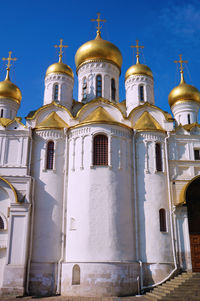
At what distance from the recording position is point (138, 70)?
1914 centimetres

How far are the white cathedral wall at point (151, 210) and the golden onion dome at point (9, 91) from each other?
7.85 metres

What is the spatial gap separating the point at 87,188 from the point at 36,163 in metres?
2.96

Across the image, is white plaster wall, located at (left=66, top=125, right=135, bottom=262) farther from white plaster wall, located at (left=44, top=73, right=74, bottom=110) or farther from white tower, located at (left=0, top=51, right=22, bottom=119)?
white tower, located at (left=0, top=51, right=22, bottom=119)

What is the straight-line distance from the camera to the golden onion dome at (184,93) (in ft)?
61.7

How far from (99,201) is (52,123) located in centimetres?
479

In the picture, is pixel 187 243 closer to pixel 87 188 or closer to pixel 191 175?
pixel 191 175

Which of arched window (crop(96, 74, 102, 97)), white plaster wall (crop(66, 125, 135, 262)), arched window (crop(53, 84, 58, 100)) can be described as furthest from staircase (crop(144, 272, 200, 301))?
arched window (crop(53, 84, 58, 100))

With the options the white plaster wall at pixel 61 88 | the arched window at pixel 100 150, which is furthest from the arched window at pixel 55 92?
the arched window at pixel 100 150

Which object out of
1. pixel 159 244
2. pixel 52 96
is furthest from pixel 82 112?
pixel 159 244

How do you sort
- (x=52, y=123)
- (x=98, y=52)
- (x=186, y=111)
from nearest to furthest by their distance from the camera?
1. (x=52, y=123)
2. (x=186, y=111)
3. (x=98, y=52)

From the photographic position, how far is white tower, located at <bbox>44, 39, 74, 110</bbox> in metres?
18.6

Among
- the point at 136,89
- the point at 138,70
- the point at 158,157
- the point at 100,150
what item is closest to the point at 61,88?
the point at 136,89

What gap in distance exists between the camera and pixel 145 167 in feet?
50.1

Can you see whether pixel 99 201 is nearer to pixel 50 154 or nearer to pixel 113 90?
pixel 50 154
